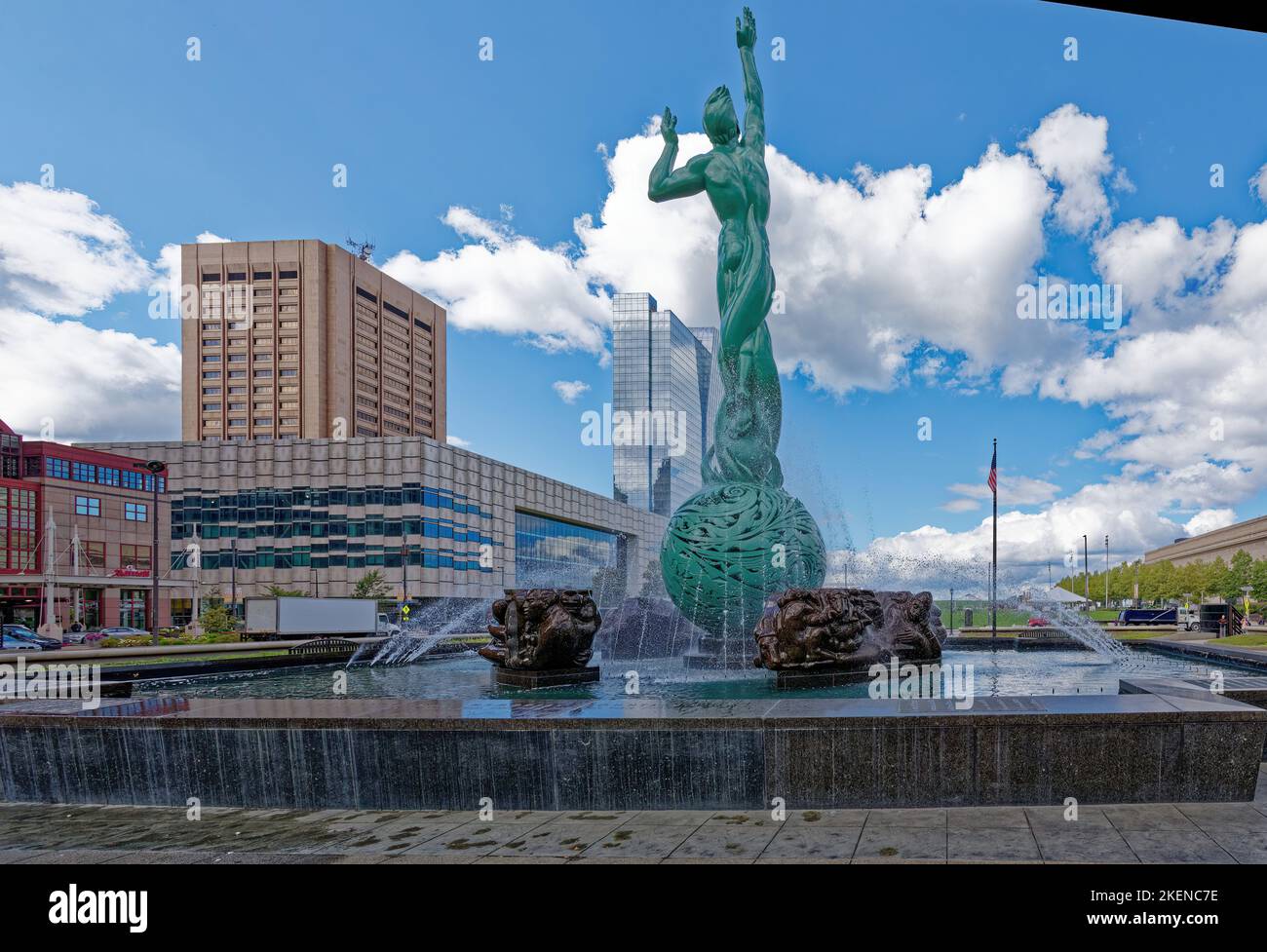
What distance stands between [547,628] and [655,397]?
133m

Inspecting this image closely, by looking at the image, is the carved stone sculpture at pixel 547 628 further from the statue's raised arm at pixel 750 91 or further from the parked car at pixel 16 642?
the parked car at pixel 16 642

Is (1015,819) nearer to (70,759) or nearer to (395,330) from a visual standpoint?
(70,759)

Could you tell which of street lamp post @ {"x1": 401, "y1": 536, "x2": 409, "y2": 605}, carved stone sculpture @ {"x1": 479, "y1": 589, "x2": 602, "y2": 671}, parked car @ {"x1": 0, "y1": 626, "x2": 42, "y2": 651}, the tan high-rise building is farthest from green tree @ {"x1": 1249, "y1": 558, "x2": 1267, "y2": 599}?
the tan high-rise building

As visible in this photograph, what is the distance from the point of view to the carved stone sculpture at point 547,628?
1190 cm

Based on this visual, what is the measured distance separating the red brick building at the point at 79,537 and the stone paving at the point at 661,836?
5757 cm

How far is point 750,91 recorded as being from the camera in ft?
57.8

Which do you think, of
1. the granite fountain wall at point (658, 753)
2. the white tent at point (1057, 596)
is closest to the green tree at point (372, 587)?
the white tent at point (1057, 596)

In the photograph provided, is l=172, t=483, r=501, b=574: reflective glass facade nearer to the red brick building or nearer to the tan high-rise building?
the red brick building

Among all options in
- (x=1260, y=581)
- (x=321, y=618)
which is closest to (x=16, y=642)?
(x=321, y=618)

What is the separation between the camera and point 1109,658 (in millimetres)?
18359

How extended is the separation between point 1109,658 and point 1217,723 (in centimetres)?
1339

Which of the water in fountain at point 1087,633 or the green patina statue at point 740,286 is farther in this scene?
the water in fountain at point 1087,633

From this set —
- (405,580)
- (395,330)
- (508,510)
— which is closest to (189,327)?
(395,330)

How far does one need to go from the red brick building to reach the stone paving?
57566mm
